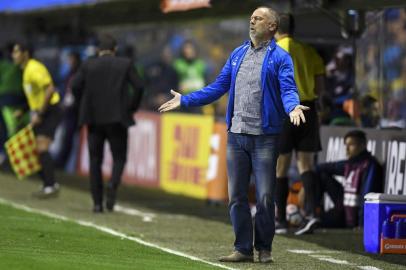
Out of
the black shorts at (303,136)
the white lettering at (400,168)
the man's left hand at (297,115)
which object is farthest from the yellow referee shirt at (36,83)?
the man's left hand at (297,115)

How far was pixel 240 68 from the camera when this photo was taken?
1007 cm

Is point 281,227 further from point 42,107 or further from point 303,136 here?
point 42,107

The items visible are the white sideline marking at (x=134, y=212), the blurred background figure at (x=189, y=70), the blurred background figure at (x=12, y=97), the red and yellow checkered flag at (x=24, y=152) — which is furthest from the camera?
the blurred background figure at (x=189, y=70)

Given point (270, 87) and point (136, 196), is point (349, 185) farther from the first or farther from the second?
point (136, 196)

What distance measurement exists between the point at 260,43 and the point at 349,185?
3.64 m

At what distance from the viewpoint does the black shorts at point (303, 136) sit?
1244cm

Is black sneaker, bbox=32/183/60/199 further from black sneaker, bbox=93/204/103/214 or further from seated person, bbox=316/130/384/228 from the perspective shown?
seated person, bbox=316/130/384/228

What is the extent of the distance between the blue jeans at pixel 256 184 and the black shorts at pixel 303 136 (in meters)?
2.36

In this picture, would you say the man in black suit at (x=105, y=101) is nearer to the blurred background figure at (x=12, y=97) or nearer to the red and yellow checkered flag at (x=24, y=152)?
the red and yellow checkered flag at (x=24, y=152)

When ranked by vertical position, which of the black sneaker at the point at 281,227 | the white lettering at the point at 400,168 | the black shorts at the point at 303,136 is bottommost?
the black sneaker at the point at 281,227

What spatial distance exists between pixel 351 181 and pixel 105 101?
302cm

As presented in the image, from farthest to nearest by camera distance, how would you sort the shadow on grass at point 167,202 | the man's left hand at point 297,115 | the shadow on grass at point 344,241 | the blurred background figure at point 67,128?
the blurred background figure at point 67,128, the shadow on grass at point 167,202, the shadow on grass at point 344,241, the man's left hand at point 297,115

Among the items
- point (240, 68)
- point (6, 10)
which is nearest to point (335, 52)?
point (240, 68)

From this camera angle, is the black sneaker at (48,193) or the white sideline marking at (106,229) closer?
the white sideline marking at (106,229)
